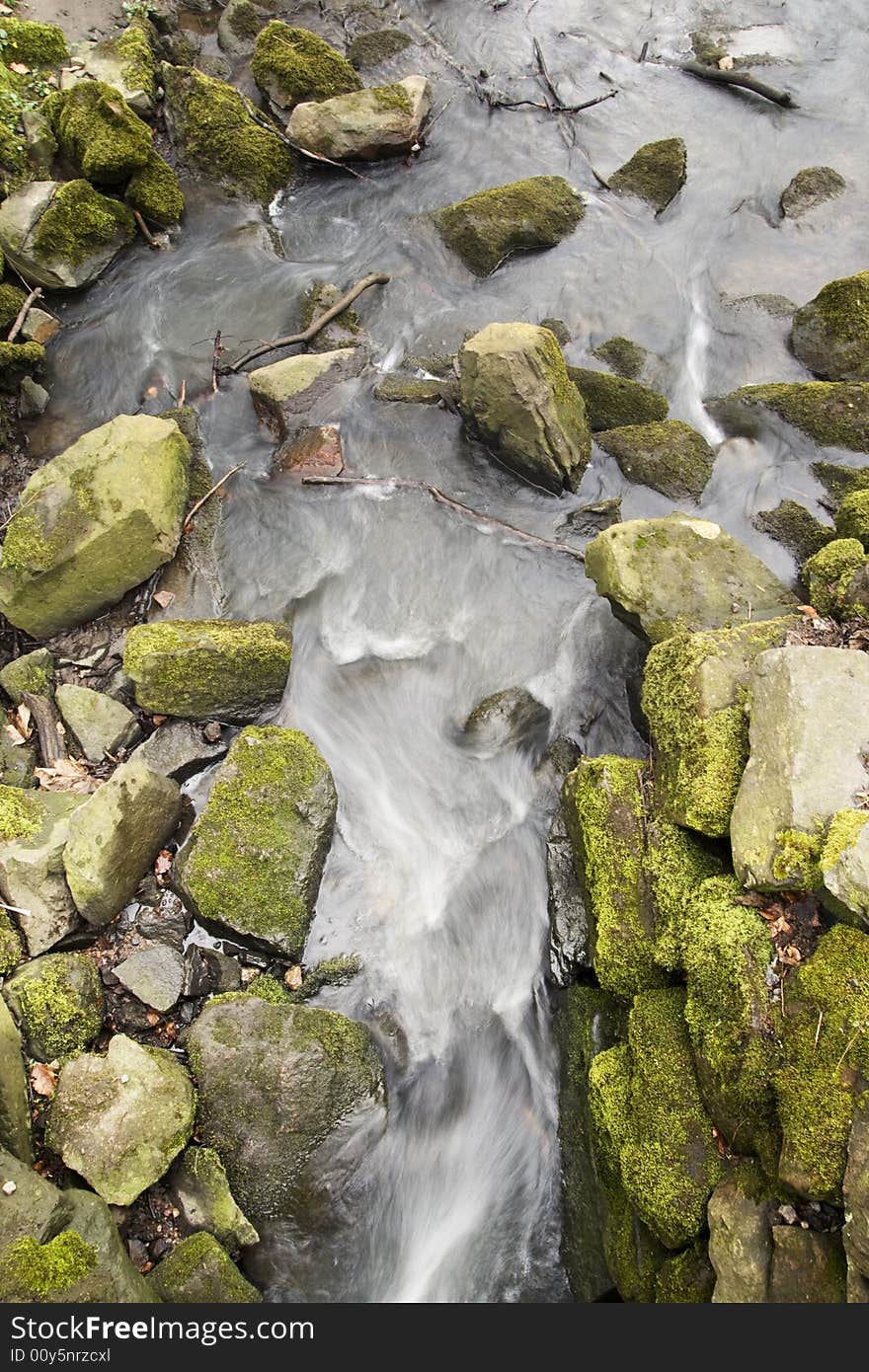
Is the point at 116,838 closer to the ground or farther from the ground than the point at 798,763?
closer to the ground

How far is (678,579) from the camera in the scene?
5918 mm

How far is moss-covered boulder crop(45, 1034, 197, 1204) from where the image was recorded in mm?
4293

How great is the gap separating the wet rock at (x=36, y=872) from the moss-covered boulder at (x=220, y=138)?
8098 mm

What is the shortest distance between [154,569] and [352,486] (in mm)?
2067

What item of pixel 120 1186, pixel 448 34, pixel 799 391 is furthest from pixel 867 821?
pixel 448 34

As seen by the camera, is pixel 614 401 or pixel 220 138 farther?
pixel 220 138

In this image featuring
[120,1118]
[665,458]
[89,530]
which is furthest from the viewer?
[665,458]

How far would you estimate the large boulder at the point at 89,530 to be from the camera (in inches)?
249

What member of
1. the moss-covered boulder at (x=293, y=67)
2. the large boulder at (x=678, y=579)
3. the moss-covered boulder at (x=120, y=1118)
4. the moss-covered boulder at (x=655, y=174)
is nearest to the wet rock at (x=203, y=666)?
the moss-covered boulder at (x=120, y=1118)

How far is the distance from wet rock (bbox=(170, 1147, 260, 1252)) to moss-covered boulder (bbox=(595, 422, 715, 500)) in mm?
6440

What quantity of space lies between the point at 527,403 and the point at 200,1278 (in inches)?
257

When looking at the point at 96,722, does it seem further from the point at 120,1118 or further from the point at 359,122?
the point at 359,122

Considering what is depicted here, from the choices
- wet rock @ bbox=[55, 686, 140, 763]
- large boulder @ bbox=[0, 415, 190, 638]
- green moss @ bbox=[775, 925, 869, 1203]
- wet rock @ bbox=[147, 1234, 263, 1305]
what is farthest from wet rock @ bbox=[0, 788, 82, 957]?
green moss @ bbox=[775, 925, 869, 1203]

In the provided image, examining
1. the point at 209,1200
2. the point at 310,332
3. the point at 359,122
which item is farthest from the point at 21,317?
the point at 209,1200
